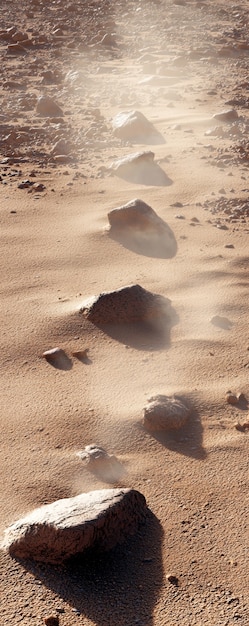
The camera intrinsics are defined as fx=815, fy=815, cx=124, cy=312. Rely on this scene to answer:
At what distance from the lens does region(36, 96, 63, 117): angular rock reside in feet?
17.6

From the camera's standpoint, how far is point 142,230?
139 inches

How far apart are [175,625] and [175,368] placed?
1040mm

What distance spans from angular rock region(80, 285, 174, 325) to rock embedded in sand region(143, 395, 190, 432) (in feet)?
1.80

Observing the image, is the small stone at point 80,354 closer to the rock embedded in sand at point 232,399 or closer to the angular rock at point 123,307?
the angular rock at point 123,307

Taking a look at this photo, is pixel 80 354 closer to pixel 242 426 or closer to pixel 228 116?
pixel 242 426

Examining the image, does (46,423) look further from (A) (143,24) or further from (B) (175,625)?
(A) (143,24)

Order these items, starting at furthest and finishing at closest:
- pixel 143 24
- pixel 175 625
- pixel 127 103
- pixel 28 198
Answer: pixel 143 24
pixel 127 103
pixel 28 198
pixel 175 625

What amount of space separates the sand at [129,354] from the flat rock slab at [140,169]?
0.06 meters

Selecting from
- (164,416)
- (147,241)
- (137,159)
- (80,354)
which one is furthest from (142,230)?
(164,416)

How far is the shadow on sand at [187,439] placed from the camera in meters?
2.26

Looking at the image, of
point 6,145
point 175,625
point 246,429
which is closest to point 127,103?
point 6,145

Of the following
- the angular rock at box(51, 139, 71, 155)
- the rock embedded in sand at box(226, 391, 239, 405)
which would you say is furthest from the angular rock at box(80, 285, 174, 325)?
the angular rock at box(51, 139, 71, 155)

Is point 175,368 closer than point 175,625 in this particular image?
No

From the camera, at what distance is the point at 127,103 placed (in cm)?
566
